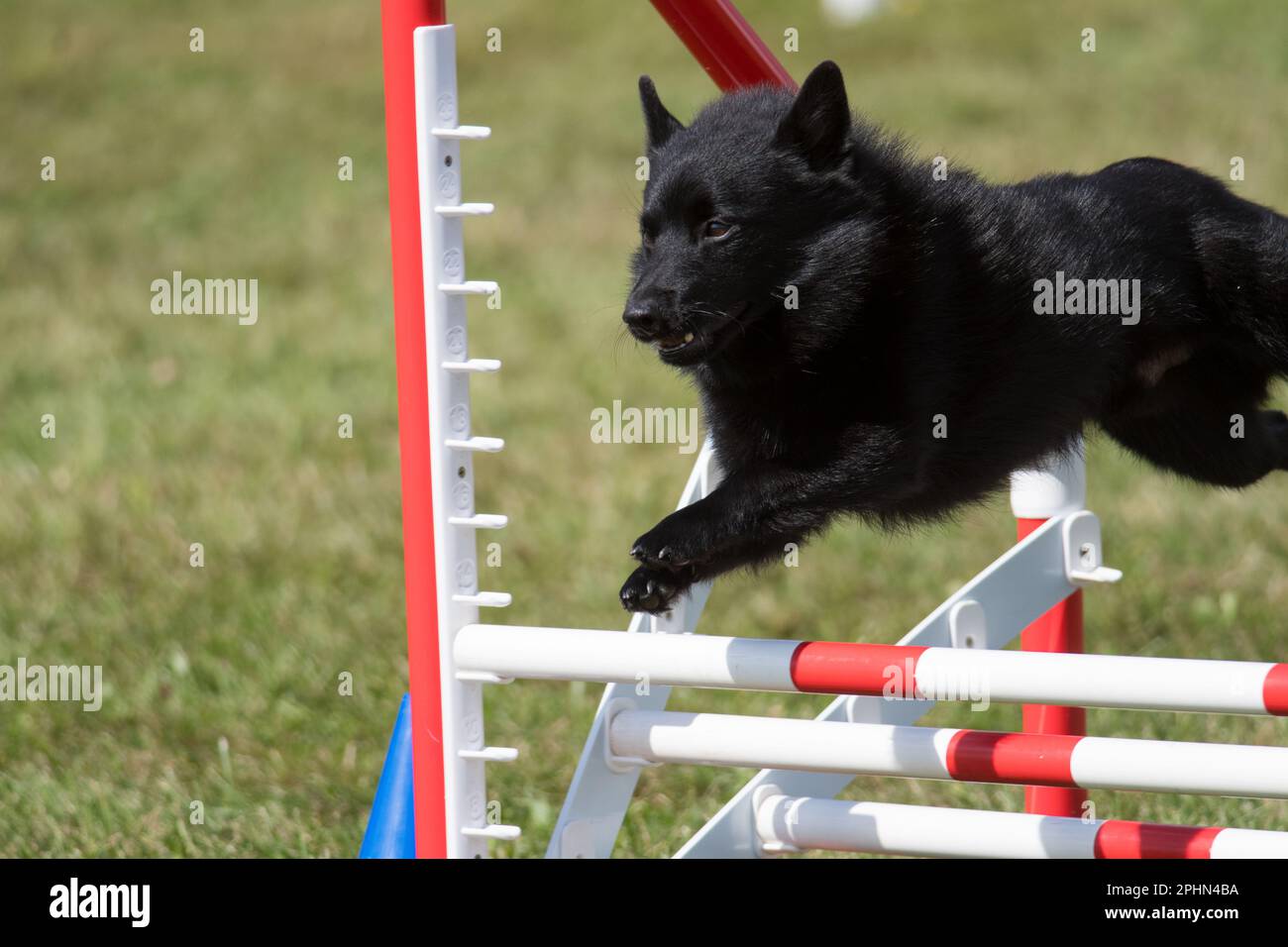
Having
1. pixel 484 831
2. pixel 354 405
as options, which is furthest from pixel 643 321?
pixel 354 405

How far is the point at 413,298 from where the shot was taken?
8.89 ft

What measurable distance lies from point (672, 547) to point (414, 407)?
19.4 inches

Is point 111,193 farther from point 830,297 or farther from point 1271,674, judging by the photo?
point 1271,674

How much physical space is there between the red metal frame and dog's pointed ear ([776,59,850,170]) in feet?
4.00

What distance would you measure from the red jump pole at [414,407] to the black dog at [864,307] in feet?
1.16

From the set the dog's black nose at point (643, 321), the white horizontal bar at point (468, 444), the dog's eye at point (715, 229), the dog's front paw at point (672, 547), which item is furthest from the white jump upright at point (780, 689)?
the dog's eye at point (715, 229)

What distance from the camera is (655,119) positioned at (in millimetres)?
2850

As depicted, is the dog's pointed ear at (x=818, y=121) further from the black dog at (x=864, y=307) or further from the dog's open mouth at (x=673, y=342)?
the dog's open mouth at (x=673, y=342)

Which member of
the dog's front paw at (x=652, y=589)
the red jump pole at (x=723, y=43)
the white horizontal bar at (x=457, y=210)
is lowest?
the dog's front paw at (x=652, y=589)

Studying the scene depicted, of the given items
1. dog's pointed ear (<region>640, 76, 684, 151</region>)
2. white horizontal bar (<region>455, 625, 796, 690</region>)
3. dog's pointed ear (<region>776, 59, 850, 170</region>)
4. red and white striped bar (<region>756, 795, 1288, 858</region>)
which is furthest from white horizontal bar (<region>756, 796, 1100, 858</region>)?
dog's pointed ear (<region>640, 76, 684, 151</region>)

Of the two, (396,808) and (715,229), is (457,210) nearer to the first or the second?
(715,229)

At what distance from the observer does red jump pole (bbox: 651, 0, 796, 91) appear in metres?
2.99

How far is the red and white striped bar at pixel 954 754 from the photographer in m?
2.30

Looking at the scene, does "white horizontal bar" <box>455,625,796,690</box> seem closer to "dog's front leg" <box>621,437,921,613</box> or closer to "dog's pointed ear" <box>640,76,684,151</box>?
"dog's front leg" <box>621,437,921,613</box>
